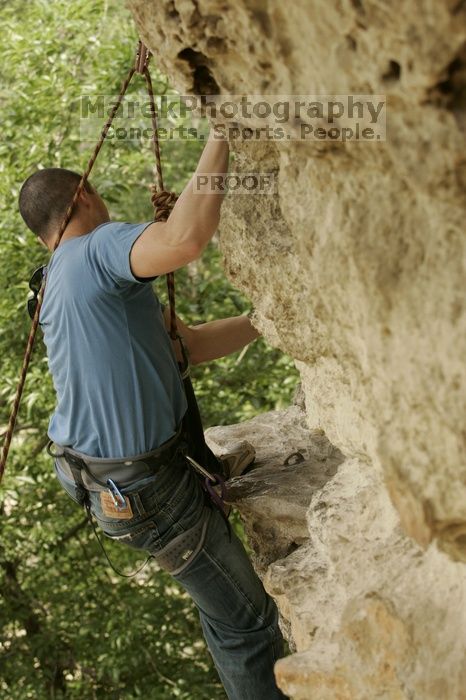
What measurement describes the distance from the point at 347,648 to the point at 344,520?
0.49 m

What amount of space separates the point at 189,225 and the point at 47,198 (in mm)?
864

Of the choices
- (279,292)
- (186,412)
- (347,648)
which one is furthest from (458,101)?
(186,412)

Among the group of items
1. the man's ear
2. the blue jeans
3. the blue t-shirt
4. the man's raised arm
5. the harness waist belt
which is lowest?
the blue jeans

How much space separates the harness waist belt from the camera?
325 cm

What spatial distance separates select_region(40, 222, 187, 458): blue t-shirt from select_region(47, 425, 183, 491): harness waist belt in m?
0.03

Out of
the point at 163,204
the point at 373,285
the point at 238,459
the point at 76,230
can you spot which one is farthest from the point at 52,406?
the point at 373,285

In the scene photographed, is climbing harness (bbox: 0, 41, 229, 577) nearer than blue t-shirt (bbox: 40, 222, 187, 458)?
No

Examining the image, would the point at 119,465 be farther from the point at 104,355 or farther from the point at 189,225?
the point at 189,225

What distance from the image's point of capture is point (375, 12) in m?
1.64

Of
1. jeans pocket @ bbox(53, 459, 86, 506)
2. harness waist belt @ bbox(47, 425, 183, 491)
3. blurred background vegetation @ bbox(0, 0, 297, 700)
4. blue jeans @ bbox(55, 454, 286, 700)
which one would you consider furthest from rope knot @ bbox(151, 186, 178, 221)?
blurred background vegetation @ bbox(0, 0, 297, 700)

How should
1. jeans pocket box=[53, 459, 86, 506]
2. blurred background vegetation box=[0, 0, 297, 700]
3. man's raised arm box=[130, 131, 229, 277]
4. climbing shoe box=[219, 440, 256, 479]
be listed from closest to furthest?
man's raised arm box=[130, 131, 229, 277], jeans pocket box=[53, 459, 86, 506], climbing shoe box=[219, 440, 256, 479], blurred background vegetation box=[0, 0, 297, 700]

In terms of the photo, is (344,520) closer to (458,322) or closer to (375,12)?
(458,322)

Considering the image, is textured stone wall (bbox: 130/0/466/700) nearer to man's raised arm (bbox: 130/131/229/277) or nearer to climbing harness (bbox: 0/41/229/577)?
man's raised arm (bbox: 130/131/229/277)

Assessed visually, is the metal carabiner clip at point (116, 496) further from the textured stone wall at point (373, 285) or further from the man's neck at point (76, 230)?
the man's neck at point (76, 230)
